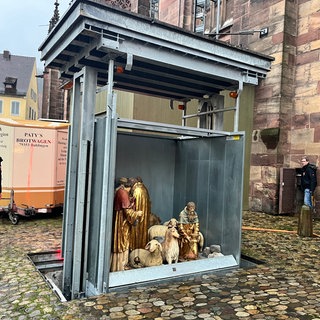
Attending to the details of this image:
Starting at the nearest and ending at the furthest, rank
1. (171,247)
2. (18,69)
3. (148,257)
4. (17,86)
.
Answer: (148,257) < (171,247) < (17,86) < (18,69)

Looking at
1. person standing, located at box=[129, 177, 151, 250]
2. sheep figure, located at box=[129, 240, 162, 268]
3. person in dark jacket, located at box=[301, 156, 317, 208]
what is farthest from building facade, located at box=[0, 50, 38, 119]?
sheep figure, located at box=[129, 240, 162, 268]

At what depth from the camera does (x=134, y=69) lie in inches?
237

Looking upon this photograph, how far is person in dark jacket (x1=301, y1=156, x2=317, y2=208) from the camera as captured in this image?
11664 millimetres

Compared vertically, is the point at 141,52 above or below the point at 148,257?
above

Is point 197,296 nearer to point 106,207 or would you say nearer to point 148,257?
point 148,257

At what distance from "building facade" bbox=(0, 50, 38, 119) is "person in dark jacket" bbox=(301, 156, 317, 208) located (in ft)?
118

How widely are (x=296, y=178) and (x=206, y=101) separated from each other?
6.54 meters

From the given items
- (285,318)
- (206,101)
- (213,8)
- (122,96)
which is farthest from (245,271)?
(213,8)

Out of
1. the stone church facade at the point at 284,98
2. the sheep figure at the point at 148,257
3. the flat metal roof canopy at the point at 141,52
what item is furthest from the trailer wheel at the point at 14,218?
the stone church facade at the point at 284,98

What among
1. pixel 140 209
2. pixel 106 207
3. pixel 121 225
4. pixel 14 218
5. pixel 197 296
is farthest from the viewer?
pixel 14 218

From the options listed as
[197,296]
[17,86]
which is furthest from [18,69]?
[197,296]

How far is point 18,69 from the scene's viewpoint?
46000 mm

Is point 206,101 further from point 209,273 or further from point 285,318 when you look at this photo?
point 285,318

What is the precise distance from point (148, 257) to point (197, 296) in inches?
42.8
